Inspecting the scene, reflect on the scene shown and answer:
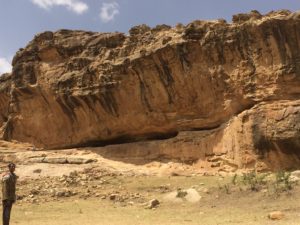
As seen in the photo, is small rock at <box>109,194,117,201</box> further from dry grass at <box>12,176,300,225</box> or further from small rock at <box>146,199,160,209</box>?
small rock at <box>146,199,160,209</box>

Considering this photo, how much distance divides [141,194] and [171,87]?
7627 millimetres

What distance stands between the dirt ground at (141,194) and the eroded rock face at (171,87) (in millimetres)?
2093

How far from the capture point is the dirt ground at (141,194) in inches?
504

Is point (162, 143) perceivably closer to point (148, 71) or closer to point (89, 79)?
point (148, 71)

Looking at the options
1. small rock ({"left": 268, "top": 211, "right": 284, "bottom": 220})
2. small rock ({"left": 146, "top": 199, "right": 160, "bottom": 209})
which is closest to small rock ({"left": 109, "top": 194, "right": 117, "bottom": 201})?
small rock ({"left": 146, "top": 199, "right": 160, "bottom": 209})

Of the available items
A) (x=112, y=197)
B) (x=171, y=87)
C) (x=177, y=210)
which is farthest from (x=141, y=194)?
(x=171, y=87)

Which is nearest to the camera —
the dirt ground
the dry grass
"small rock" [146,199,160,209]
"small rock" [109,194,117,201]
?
the dry grass

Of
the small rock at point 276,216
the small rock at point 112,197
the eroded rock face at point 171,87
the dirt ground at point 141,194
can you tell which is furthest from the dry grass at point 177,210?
the eroded rock face at point 171,87

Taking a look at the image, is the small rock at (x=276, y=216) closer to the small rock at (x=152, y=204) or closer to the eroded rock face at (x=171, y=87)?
the small rock at (x=152, y=204)

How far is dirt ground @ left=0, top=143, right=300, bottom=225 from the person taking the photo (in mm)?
12812

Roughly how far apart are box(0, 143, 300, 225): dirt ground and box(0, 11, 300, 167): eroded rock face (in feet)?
6.87

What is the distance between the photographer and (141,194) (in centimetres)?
1770

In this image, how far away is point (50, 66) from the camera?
28375 millimetres

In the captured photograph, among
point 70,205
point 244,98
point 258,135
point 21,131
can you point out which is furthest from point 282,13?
point 21,131
